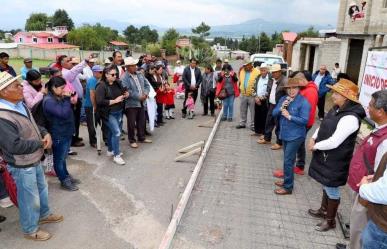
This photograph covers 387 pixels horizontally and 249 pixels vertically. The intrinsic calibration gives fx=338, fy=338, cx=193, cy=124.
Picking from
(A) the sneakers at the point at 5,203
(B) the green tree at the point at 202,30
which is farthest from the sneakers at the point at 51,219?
(B) the green tree at the point at 202,30

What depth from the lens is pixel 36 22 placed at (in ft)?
305

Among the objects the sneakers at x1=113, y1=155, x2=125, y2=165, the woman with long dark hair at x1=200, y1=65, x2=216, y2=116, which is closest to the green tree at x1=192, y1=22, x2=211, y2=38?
the woman with long dark hair at x1=200, y1=65, x2=216, y2=116

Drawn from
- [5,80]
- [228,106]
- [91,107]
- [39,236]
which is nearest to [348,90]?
[5,80]

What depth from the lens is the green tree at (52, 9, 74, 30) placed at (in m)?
95.2

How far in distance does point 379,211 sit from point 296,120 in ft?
7.47

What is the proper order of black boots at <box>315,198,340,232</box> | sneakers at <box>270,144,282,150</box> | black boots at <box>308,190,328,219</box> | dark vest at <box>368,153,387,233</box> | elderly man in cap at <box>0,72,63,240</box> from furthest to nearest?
1. sneakers at <box>270,144,282,150</box>
2. black boots at <box>308,190,328,219</box>
3. black boots at <box>315,198,340,232</box>
4. elderly man in cap at <box>0,72,63,240</box>
5. dark vest at <box>368,153,387,233</box>

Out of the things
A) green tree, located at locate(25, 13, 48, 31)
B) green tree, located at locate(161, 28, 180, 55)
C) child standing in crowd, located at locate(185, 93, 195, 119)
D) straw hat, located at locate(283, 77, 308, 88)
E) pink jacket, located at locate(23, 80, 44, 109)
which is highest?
green tree, located at locate(25, 13, 48, 31)

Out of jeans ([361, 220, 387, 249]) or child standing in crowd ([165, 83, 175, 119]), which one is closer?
jeans ([361, 220, 387, 249])

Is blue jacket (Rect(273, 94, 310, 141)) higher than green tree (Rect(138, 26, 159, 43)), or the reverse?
green tree (Rect(138, 26, 159, 43))

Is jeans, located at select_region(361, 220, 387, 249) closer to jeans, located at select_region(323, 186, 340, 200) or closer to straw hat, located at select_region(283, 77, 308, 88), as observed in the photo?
jeans, located at select_region(323, 186, 340, 200)

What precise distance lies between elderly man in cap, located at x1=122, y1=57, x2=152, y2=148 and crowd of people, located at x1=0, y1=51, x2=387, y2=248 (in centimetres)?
2

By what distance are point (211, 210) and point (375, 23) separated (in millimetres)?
14237

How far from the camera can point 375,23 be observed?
49.7 feet

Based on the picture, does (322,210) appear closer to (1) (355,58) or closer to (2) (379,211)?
(2) (379,211)
